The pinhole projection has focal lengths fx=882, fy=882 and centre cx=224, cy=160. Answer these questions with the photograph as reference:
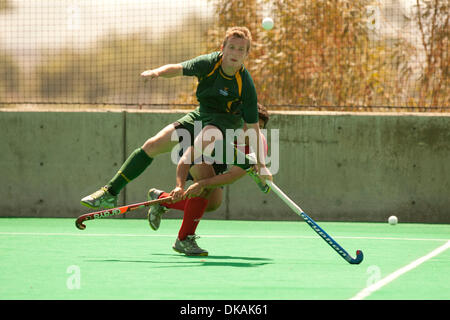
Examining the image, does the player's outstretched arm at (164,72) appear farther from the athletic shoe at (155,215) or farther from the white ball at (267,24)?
the white ball at (267,24)

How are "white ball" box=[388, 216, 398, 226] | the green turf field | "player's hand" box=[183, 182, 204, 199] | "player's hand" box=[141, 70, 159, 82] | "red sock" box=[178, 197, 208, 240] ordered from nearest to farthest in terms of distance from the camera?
the green turf field < "player's hand" box=[141, 70, 159, 82] < "player's hand" box=[183, 182, 204, 199] < "red sock" box=[178, 197, 208, 240] < "white ball" box=[388, 216, 398, 226]

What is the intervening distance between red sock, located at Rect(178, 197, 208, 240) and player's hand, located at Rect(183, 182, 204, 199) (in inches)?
4.6

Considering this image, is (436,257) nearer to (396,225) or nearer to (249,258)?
(249,258)

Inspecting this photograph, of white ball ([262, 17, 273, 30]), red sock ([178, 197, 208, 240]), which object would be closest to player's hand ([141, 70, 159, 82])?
red sock ([178, 197, 208, 240])

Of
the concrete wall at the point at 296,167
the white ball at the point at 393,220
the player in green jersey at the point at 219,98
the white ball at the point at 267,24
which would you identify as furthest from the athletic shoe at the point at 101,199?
the white ball at the point at 267,24

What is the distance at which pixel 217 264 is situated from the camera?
20.5 ft

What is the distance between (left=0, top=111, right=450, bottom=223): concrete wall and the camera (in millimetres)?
10398

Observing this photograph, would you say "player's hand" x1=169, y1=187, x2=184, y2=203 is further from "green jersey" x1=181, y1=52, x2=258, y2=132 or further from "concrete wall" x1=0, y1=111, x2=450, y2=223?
"concrete wall" x1=0, y1=111, x2=450, y2=223

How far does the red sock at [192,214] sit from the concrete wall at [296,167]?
3.60m

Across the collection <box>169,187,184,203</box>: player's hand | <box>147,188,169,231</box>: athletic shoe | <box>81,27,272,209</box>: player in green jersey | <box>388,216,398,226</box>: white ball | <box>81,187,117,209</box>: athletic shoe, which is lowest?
<box>388,216,398,226</box>: white ball

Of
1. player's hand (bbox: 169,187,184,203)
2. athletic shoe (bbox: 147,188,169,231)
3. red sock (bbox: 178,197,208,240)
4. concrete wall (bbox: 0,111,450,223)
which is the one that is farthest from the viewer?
concrete wall (bbox: 0,111,450,223)

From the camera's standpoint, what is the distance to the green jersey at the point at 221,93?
6.72 m

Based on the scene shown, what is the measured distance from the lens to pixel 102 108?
10.8 metres
